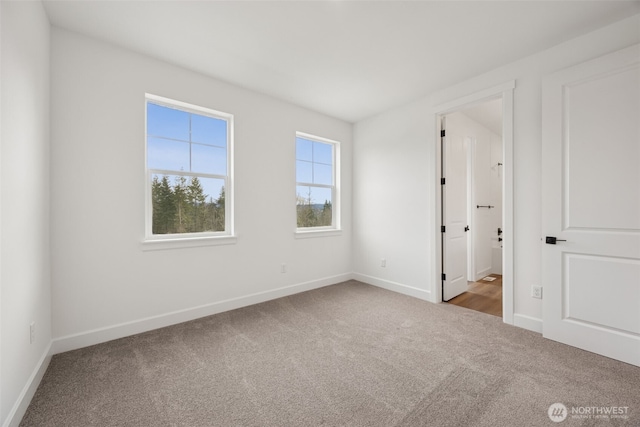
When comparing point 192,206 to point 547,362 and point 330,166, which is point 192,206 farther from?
point 547,362

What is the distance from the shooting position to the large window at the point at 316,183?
4.04 m

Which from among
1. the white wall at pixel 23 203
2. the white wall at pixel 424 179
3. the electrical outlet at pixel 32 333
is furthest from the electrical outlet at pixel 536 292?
the electrical outlet at pixel 32 333

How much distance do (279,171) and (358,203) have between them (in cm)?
151

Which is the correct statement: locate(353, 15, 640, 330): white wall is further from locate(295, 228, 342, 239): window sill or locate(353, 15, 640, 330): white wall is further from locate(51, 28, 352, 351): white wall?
locate(51, 28, 352, 351): white wall

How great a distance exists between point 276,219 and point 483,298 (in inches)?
116

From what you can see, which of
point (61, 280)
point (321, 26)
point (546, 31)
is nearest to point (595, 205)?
point (546, 31)

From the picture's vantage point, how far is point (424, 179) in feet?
11.7

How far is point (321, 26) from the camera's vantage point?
222 cm

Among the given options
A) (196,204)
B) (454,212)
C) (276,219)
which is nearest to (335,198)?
(276,219)

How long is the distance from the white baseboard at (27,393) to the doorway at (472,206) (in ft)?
12.6

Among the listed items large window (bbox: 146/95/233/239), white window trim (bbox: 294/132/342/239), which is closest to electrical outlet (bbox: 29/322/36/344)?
large window (bbox: 146/95/233/239)

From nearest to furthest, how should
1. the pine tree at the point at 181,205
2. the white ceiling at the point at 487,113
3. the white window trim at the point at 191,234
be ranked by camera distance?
the white window trim at the point at 191,234 → the pine tree at the point at 181,205 → the white ceiling at the point at 487,113

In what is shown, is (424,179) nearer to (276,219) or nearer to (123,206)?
(276,219)

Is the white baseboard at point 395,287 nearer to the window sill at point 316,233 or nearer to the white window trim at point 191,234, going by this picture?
the window sill at point 316,233
